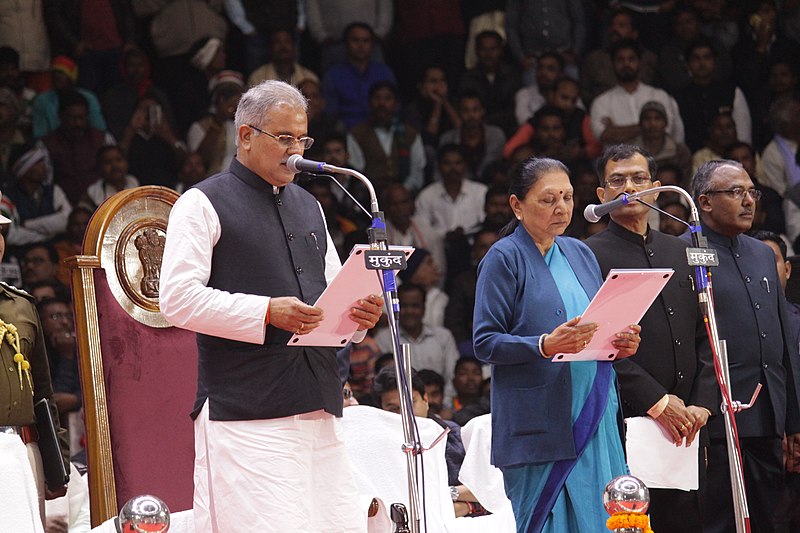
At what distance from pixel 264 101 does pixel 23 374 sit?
51.3 inches

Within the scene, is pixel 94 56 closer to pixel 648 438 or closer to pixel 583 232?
pixel 583 232

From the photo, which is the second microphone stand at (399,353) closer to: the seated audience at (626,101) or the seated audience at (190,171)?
the seated audience at (190,171)

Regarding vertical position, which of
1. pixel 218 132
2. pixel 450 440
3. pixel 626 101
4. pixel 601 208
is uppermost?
pixel 626 101

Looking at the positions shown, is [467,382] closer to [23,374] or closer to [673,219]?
[673,219]

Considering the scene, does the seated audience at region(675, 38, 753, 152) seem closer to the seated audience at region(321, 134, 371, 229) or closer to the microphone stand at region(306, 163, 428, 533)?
the seated audience at region(321, 134, 371, 229)

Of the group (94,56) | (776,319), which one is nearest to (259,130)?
(776,319)

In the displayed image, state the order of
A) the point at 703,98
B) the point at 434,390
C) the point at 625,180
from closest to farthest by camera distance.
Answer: the point at 625,180, the point at 434,390, the point at 703,98

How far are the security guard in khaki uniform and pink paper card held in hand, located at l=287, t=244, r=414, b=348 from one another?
3.63ft

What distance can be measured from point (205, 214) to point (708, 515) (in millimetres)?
2565


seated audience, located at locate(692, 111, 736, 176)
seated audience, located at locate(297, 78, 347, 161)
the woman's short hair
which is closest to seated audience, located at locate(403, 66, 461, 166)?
seated audience, located at locate(297, 78, 347, 161)

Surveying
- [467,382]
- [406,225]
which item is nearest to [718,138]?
[406,225]

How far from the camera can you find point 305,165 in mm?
3449

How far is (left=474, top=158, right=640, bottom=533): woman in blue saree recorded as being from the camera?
405 centimetres

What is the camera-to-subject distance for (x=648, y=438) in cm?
437
